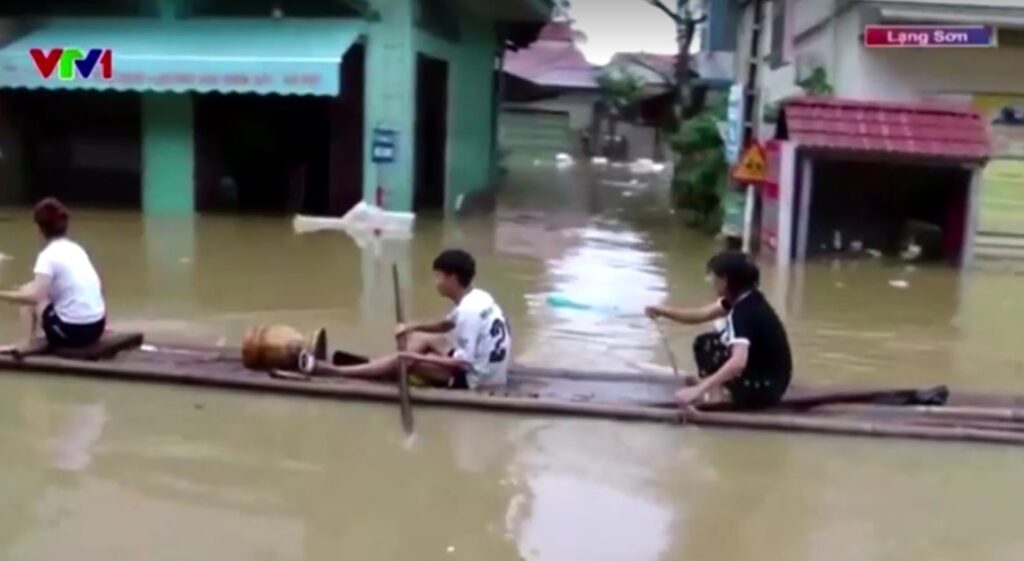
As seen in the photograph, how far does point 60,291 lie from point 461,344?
7.86ft

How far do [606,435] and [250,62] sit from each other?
12563 mm

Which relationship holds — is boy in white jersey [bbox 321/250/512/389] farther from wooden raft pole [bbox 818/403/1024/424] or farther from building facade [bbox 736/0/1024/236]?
building facade [bbox 736/0/1024/236]

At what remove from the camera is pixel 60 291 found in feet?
26.2

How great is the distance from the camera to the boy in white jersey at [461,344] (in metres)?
7.52

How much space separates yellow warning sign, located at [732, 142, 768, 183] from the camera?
16109 millimetres

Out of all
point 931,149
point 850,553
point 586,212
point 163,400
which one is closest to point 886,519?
point 850,553

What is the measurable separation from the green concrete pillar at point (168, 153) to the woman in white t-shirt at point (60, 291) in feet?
38.9

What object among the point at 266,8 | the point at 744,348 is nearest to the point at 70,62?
the point at 266,8

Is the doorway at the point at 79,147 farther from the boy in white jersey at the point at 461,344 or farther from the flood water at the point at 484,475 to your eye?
the boy in white jersey at the point at 461,344

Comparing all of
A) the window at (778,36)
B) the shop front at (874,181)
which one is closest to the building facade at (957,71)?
the shop front at (874,181)

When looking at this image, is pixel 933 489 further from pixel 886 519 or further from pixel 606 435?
pixel 606 435

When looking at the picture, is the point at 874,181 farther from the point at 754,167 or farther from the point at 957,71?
the point at 754,167

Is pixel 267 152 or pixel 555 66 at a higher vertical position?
pixel 555 66

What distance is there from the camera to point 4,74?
18859 mm
